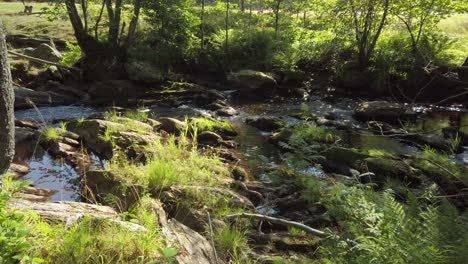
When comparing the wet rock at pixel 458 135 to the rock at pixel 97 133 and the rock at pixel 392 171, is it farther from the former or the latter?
the rock at pixel 97 133

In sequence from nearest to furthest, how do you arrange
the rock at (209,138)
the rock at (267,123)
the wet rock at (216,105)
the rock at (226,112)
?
the rock at (209,138), the rock at (267,123), the rock at (226,112), the wet rock at (216,105)

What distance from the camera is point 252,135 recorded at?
10742 mm

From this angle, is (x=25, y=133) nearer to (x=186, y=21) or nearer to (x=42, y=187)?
(x=42, y=187)

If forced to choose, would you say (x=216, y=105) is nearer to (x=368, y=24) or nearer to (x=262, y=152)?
(x=262, y=152)

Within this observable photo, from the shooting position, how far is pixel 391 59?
15.4 metres

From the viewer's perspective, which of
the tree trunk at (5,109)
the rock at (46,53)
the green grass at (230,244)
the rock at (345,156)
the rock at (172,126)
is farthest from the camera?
the rock at (46,53)

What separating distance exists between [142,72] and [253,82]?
4.56 meters

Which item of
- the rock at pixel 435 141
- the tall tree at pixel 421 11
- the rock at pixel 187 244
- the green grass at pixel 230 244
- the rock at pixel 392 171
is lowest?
the rock at pixel 435 141

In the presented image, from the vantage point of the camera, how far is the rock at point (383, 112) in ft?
39.5

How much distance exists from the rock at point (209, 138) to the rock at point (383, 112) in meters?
5.20

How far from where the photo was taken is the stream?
727 centimetres

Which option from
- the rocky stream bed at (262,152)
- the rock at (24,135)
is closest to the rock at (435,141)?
the rocky stream bed at (262,152)

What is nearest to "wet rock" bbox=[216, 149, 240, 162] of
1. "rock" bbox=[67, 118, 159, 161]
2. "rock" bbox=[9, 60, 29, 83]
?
"rock" bbox=[67, 118, 159, 161]

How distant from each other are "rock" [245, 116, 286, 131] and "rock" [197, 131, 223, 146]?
6.71 ft
